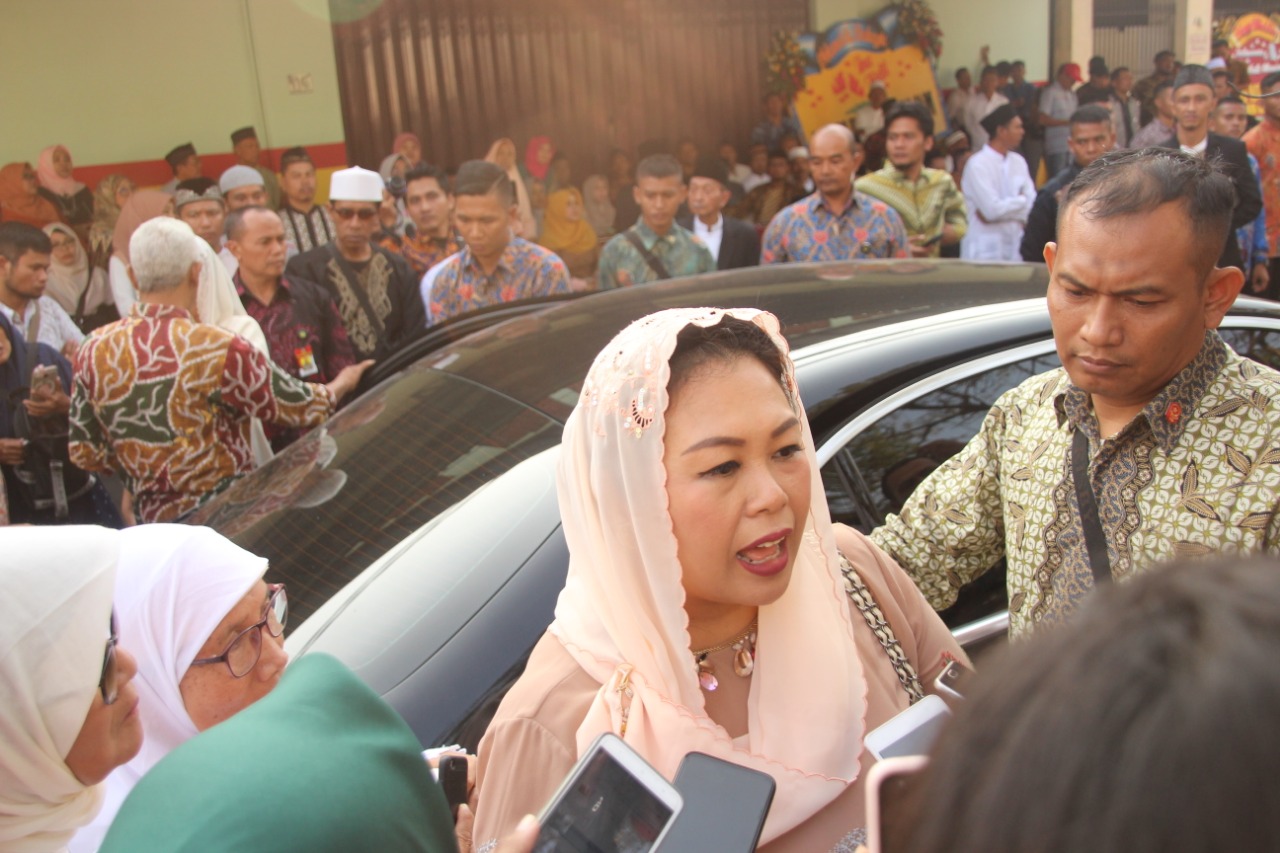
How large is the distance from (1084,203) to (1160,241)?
0.46 ft

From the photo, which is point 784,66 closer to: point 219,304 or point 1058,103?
point 1058,103

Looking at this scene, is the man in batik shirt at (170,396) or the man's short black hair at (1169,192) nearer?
the man's short black hair at (1169,192)

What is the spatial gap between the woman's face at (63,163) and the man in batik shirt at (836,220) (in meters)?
5.09

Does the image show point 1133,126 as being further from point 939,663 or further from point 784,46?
point 939,663

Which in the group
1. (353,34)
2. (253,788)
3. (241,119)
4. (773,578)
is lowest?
(773,578)

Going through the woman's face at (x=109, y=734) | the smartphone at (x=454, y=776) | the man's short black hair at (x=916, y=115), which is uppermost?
the man's short black hair at (x=916, y=115)

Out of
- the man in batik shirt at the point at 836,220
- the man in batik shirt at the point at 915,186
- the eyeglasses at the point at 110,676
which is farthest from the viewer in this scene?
the man in batik shirt at the point at 915,186

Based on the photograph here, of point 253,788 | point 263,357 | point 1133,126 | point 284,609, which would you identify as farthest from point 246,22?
point 1133,126

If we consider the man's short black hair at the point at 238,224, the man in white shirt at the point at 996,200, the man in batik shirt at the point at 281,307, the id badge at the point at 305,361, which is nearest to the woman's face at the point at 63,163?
the man's short black hair at the point at 238,224

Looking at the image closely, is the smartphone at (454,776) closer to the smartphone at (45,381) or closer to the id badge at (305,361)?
the id badge at (305,361)

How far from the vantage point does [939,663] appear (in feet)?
5.52

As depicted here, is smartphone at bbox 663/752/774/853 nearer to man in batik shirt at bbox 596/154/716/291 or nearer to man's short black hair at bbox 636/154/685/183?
man in batik shirt at bbox 596/154/716/291

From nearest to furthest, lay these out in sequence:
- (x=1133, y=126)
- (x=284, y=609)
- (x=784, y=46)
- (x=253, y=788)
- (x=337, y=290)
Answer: (x=253, y=788), (x=284, y=609), (x=337, y=290), (x=784, y=46), (x=1133, y=126)

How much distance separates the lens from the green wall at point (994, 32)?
12.8 m
